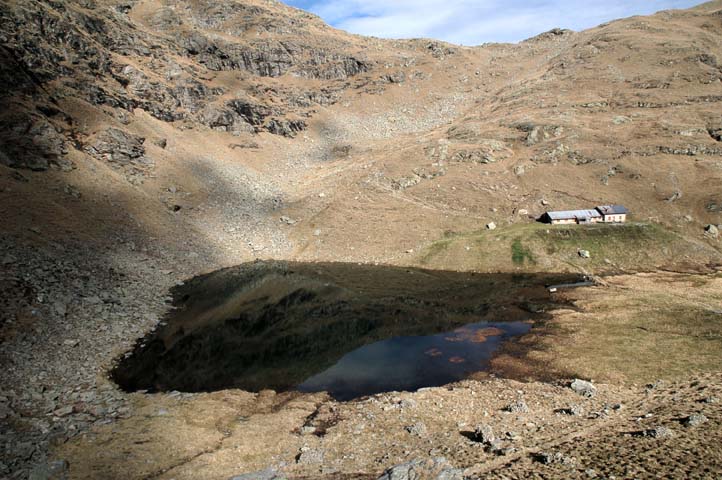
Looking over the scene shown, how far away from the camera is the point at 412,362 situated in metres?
36.7

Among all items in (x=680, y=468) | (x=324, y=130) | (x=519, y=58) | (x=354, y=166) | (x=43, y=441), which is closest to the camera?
(x=680, y=468)

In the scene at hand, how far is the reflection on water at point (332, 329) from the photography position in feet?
111

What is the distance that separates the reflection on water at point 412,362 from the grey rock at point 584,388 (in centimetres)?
750

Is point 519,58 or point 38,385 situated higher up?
point 519,58

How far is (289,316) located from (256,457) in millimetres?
27706

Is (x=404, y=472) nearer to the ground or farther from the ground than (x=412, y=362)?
farther from the ground

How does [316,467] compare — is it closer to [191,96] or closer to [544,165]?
[544,165]

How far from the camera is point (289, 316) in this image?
4969cm

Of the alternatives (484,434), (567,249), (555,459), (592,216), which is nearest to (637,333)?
(484,434)

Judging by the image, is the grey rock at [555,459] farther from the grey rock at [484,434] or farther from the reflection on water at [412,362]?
the reflection on water at [412,362]

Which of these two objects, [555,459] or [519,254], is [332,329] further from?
[519,254]

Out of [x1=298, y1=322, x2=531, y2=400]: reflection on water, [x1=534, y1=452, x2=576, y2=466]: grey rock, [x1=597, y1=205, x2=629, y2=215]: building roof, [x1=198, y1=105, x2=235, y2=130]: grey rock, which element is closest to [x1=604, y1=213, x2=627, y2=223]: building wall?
[x1=597, y1=205, x2=629, y2=215]: building roof

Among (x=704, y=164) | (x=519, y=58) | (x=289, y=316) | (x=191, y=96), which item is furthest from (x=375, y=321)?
(x=519, y=58)

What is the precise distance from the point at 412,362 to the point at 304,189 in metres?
68.4
